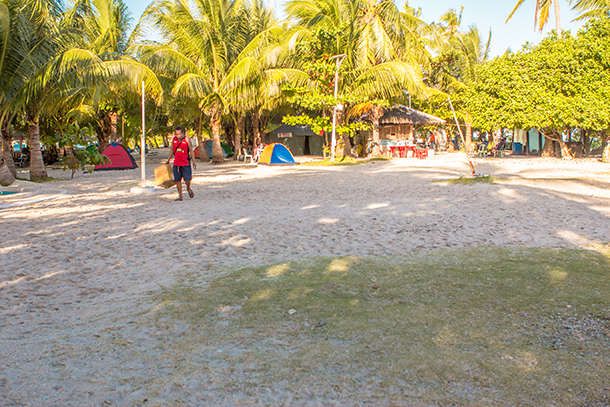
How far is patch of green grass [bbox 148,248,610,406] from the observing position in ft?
8.28

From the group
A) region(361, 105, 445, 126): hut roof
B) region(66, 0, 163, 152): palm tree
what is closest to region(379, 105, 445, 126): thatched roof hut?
region(361, 105, 445, 126): hut roof

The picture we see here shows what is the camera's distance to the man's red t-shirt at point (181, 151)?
962 centimetres

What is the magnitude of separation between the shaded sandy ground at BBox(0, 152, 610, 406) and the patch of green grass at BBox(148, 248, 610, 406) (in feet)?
0.50

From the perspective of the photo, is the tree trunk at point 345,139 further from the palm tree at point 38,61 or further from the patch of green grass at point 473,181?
the patch of green grass at point 473,181

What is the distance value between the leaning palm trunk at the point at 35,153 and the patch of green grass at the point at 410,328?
13225mm

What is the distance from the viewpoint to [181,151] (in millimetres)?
9680

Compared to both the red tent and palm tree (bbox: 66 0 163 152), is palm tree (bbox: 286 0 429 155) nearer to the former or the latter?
palm tree (bbox: 66 0 163 152)

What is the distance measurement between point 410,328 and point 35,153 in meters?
15.5

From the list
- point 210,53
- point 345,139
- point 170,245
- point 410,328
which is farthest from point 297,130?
point 410,328

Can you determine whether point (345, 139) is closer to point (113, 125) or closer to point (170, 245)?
point (113, 125)

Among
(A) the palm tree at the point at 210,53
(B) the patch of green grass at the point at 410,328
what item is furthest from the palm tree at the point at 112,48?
(B) the patch of green grass at the point at 410,328

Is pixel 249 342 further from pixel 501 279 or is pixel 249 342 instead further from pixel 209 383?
pixel 501 279

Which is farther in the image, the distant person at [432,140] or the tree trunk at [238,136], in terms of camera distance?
the distant person at [432,140]

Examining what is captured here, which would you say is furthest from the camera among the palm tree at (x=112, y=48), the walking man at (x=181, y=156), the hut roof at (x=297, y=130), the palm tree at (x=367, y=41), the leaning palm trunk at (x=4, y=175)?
the hut roof at (x=297, y=130)
